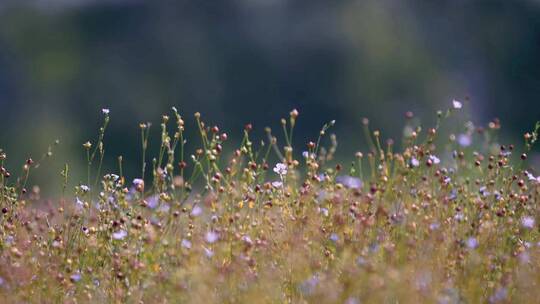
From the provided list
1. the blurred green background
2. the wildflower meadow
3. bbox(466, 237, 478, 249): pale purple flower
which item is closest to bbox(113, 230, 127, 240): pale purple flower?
the wildflower meadow

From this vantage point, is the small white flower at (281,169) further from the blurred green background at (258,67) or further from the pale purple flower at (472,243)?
the blurred green background at (258,67)

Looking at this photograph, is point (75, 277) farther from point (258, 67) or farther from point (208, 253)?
point (258, 67)

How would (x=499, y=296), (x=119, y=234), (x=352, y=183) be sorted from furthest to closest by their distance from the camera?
1. (x=352, y=183)
2. (x=119, y=234)
3. (x=499, y=296)

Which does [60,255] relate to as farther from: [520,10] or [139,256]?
[520,10]

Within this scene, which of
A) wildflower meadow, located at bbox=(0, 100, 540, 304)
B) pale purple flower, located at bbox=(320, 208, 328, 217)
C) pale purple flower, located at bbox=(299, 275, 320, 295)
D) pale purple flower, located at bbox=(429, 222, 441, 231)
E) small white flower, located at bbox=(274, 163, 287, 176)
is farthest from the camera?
small white flower, located at bbox=(274, 163, 287, 176)

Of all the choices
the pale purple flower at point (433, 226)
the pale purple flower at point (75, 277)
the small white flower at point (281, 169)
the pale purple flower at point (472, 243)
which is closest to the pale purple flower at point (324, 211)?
the small white flower at point (281, 169)

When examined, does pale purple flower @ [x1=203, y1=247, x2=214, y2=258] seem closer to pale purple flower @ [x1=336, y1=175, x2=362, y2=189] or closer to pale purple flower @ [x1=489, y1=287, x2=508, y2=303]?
pale purple flower @ [x1=336, y1=175, x2=362, y2=189]

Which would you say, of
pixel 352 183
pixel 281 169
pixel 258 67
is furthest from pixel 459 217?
pixel 258 67

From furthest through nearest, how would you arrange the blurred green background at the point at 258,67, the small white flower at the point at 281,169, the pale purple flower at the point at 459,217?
→ the blurred green background at the point at 258,67, the small white flower at the point at 281,169, the pale purple flower at the point at 459,217
